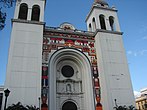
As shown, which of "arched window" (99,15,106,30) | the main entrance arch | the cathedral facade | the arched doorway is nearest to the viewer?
the cathedral facade

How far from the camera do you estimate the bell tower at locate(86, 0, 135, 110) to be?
48.9 ft

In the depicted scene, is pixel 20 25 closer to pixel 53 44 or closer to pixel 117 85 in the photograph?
pixel 53 44

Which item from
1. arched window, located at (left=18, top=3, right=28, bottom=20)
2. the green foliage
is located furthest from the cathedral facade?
the green foliage

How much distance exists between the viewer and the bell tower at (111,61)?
48.9 ft

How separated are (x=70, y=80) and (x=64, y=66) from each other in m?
1.75

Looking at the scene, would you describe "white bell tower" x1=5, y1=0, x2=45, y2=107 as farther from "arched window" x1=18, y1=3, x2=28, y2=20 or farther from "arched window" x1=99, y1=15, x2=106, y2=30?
"arched window" x1=99, y1=15, x2=106, y2=30

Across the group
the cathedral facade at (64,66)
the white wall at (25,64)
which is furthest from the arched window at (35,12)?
the white wall at (25,64)

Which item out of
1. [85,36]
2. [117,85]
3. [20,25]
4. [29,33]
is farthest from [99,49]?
[20,25]

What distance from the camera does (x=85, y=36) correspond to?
18.2 meters

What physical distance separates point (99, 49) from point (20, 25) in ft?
Result: 27.4

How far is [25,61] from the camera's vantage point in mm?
14164

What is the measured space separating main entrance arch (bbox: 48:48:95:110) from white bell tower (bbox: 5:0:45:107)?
160 cm

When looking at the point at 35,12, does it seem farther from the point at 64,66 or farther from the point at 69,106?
the point at 69,106

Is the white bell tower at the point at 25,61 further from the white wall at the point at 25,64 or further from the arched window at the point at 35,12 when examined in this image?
the arched window at the point at 35,12
